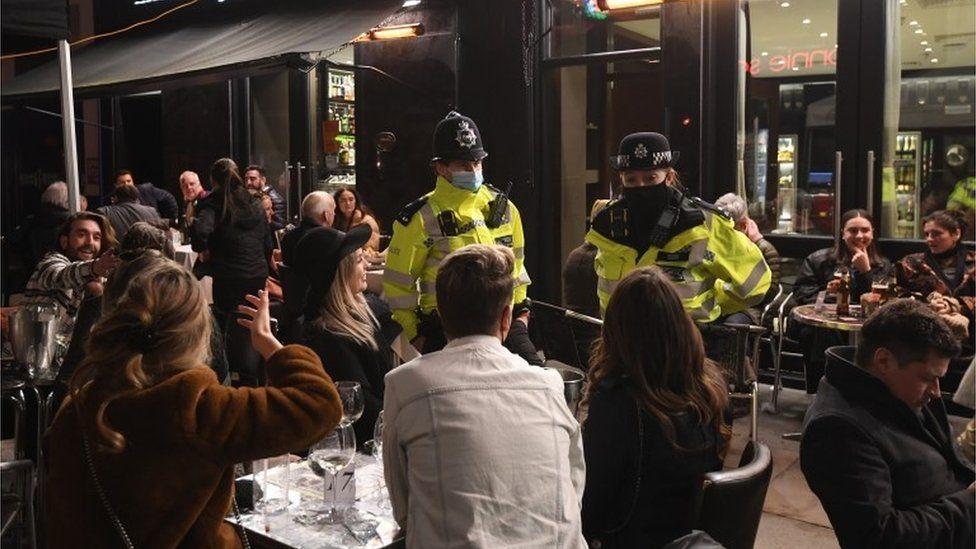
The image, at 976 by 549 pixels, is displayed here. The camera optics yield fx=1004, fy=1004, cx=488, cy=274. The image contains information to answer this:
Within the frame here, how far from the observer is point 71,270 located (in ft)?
16.4

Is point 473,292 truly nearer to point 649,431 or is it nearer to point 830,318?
point 649,431

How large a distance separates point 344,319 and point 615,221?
158 cm

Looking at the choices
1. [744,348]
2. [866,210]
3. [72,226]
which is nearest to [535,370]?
[744,348]

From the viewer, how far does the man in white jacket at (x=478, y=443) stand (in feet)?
7.52

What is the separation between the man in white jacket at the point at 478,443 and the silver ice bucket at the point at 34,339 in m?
2.56

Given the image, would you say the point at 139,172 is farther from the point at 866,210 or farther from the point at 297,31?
the point at 866,210

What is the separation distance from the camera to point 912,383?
277cm

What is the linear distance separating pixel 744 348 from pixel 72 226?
3531 mm

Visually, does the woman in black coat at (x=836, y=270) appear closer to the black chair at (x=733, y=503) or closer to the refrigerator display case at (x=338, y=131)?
the black chair at (x=733, y=503)

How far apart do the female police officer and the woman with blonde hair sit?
2.88 m

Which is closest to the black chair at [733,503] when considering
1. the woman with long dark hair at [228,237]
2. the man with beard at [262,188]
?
the woman with long dark hair at [228,237]

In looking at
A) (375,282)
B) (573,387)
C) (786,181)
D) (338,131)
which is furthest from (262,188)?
(573,387)

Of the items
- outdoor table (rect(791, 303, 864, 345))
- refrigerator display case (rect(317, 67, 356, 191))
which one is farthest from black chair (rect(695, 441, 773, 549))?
refrigerator display case (rect(317, 67, 356, 191))

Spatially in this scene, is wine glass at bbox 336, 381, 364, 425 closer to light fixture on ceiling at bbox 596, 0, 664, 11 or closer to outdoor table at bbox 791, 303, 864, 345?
outdoor table at bbox 791, 303, 864, 345
